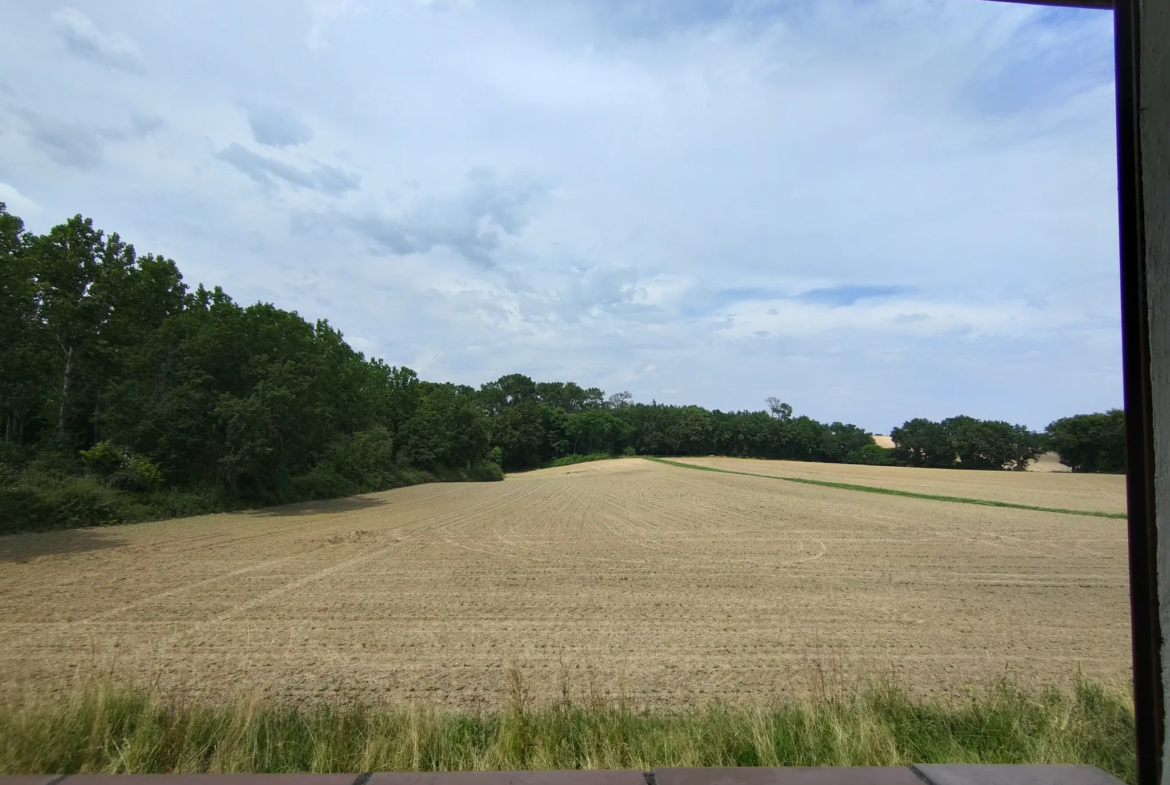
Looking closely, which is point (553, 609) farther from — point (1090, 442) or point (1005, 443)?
point (1005, 443)

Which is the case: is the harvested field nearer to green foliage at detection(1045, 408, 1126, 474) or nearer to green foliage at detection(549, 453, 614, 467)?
green foliage at detection(1045, 408, 1126, 474)

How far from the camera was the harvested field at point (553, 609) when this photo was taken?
639cm

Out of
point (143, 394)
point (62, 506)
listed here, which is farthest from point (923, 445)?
point (62, 506)

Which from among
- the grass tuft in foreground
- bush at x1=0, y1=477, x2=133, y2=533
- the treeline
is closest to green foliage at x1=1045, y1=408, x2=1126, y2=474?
the treeline

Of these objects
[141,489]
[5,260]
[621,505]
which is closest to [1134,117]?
[5,260]

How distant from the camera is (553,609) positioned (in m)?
9.39

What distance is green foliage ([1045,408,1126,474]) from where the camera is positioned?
63.7 metres

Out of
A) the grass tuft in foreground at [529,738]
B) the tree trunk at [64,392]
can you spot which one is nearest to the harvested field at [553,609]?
the grass tuft in foreground at [529,738]

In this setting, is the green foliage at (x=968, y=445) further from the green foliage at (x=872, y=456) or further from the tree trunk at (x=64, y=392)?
the tree trunk at (x=64, y=392)

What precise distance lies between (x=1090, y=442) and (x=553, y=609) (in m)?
78.2

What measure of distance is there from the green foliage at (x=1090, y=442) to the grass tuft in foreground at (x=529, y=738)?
72963mm

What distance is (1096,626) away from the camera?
29.4 ft

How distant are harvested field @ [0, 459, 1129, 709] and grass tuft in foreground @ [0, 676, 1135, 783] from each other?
60.6 inches

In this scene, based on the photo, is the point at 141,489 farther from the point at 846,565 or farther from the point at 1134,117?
the point at 1134,117
